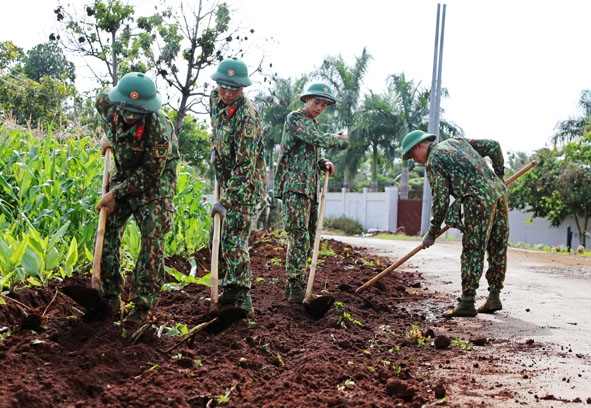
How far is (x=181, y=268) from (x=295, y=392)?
443cm

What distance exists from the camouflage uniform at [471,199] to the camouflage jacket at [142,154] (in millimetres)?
2692

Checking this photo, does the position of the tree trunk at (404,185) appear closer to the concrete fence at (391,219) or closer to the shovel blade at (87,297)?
the concrete fence at (391,219)

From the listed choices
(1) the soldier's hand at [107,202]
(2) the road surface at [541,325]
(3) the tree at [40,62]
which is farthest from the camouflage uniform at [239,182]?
(3) the tree at [40,62]

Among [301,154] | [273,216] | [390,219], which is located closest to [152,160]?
[301,154]

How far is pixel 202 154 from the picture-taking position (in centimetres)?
2466

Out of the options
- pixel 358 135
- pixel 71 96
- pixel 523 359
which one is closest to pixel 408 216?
pixel 358 135

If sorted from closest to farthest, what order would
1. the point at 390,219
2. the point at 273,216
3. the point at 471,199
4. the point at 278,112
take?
the point at 471,199
the point at 273,216
the point at 390,219
the point at 278,112

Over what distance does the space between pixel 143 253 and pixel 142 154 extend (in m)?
0.65

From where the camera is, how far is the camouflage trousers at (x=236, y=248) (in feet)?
15.8

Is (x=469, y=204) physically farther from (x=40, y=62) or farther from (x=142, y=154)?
(x=40, y=62)

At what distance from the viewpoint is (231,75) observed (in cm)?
482

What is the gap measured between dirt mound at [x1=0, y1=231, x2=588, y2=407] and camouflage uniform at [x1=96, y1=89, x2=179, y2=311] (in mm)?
316

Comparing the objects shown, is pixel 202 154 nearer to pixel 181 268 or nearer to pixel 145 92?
pixel 181 268

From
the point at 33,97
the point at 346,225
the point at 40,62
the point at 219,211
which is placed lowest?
the point at 346,225
